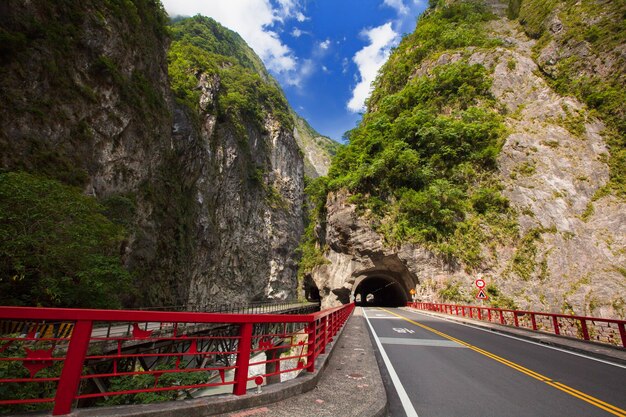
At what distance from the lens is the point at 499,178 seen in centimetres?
3356

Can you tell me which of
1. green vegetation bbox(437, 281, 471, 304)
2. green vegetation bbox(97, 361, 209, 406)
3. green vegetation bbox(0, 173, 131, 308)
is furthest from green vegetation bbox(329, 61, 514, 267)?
green vegetation bbox(0, 173, 131, 308)

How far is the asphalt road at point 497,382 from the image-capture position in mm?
4961

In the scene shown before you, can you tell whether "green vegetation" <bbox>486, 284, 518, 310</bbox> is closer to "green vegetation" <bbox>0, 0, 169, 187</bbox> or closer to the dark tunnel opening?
the dark tunnel opening

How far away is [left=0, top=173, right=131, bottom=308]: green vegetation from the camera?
568 inches

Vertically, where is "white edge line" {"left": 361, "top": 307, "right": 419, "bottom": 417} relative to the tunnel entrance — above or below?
below

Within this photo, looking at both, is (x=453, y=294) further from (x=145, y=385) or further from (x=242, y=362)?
(x=242, y=362)

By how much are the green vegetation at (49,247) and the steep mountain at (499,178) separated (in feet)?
86.6

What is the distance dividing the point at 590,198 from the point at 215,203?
4806cm

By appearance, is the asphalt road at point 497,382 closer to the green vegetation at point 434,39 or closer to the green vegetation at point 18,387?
the green vegetation at point 18,387

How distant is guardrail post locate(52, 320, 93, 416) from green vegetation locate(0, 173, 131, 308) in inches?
596

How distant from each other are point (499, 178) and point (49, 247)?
38441 millimetres

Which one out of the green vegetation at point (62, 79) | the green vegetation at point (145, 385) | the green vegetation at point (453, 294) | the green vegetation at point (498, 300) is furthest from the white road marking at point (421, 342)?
the green vegetation at point (62, 79)

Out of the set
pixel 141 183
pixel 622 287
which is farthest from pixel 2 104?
pixel 622 287

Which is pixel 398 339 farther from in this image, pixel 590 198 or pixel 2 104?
pixel 590 198
